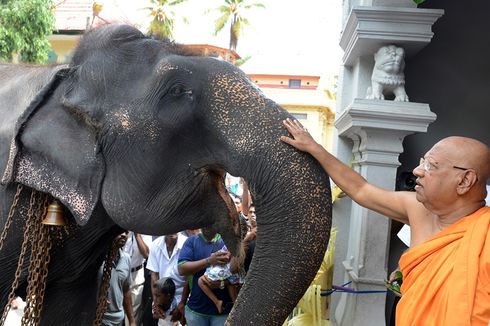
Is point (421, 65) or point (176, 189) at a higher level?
point (421, 65)

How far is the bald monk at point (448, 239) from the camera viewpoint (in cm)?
202

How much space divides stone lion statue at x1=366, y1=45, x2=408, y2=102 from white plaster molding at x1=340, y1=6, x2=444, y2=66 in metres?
0.08

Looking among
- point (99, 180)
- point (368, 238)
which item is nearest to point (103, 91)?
point (99, 180)

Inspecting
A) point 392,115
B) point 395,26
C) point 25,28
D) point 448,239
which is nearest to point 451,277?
point 448,239

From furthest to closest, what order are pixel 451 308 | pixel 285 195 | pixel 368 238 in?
pixel 368 238
pixel 451 308
pixel 285 195

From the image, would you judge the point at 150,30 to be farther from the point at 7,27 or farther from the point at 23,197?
the point at 7,27

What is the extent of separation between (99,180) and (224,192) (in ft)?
1.42

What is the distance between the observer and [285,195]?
176 centimetres

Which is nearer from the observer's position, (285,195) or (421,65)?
(285,195)

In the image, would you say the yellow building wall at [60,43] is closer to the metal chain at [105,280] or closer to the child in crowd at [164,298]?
the child in crowd at [164,298]

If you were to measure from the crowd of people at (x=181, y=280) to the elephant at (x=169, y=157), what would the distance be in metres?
1.54

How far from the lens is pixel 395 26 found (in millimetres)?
3680

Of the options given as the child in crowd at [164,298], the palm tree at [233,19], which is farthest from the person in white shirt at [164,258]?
the palm tree at [233,19]

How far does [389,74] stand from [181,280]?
2.77m
